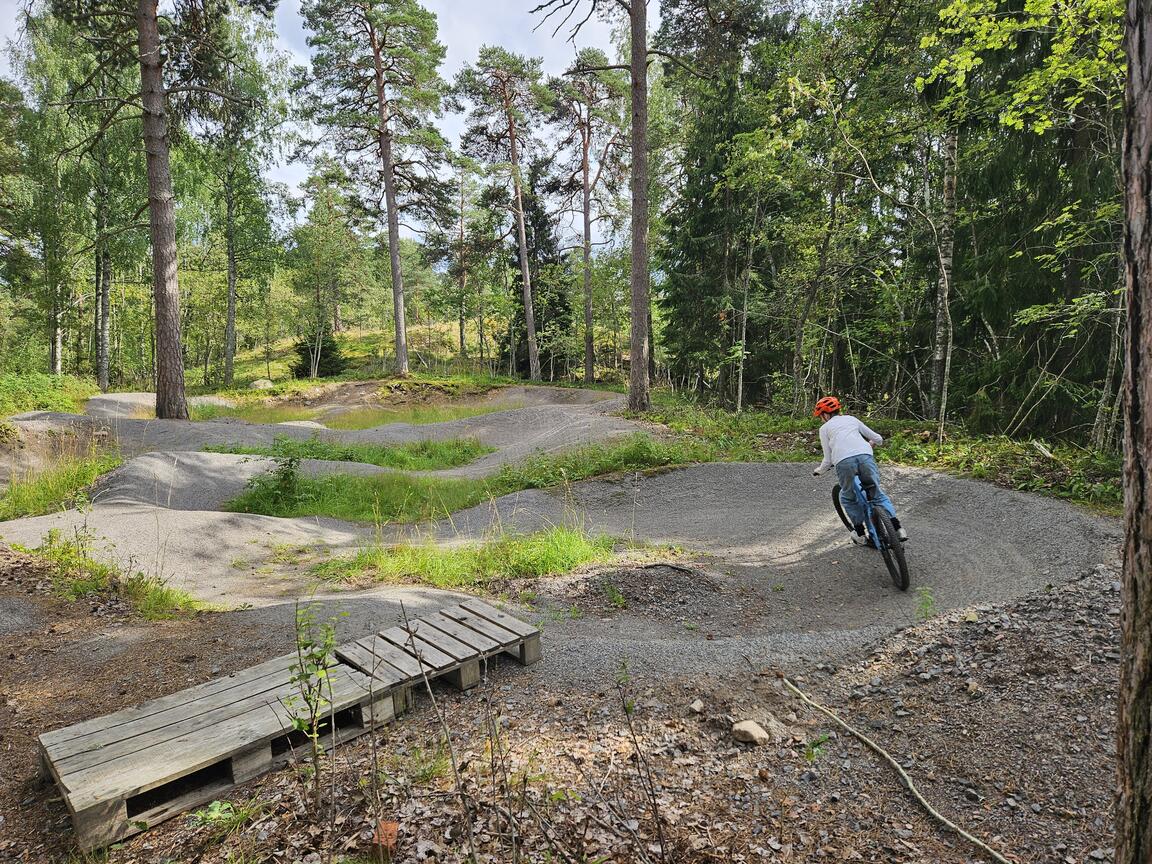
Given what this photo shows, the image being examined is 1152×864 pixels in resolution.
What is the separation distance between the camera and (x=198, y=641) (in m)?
4.27

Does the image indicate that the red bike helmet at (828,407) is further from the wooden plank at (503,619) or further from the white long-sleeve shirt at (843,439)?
the wooden plank at (503,619)

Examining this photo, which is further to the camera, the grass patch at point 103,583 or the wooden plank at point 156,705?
the grass patch at point 103,583

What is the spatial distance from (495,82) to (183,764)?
29367mm

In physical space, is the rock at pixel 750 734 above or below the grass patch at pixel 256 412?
below

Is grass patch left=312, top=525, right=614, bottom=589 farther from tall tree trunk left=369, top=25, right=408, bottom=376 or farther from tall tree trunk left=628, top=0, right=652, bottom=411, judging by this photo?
tall tree trunk left=369, top=25, right=408, bottom=376

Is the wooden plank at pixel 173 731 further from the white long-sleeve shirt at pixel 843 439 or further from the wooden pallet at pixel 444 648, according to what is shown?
the white long-sleeve shirt at pixel 843 439

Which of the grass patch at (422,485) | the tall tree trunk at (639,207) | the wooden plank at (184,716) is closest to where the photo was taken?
the wooden plank at (184,716)

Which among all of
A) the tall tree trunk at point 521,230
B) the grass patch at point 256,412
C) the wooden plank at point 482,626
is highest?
the tall tree trunk at point 521,230

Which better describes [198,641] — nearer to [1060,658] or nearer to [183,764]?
[183,764]

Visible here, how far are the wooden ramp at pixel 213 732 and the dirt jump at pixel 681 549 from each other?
84 centimetres

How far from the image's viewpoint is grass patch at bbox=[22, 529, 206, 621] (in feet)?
16.4

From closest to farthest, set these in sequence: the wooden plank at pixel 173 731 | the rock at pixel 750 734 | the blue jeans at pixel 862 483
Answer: the wooden plank at pixel 173 731 < the rock at pixel 750 734 < the blue jeans at pixel 862 483

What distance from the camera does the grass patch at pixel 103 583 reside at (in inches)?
196

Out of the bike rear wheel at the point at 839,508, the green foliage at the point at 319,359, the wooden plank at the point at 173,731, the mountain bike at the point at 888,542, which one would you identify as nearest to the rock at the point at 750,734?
the wooden plank at the point at 173,731
